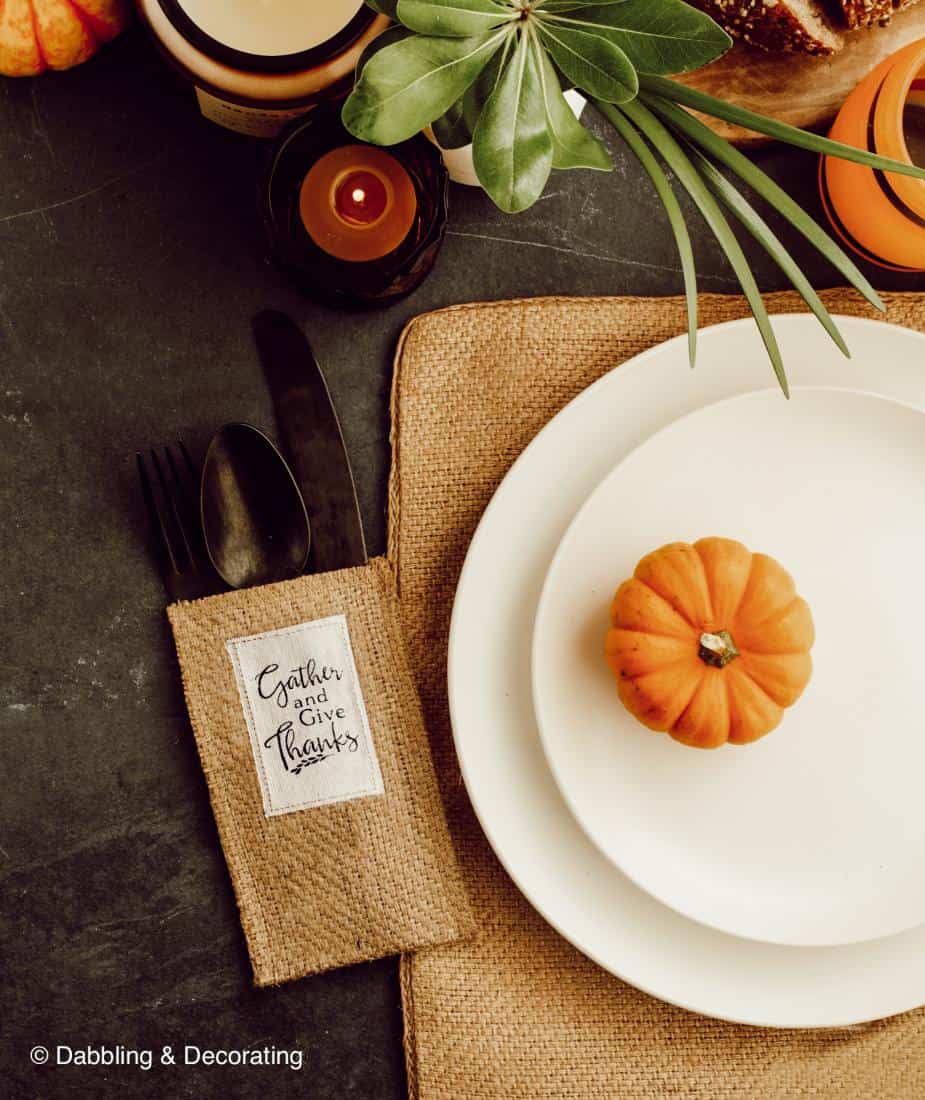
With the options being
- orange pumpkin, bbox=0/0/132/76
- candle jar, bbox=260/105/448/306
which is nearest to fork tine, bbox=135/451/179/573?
candle jar, bbox=260/105/448/306

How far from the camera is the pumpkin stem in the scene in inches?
28.9

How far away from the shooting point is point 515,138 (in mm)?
589

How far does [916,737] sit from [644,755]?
0.80ft

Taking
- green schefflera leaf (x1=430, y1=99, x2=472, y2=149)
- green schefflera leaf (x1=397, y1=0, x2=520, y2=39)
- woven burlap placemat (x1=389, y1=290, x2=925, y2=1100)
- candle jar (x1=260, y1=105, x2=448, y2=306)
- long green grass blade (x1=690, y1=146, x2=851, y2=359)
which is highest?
Result: green schefflera leaf (x1=397, y1=0, x2=520, y2=39)

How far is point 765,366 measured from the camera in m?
0.84

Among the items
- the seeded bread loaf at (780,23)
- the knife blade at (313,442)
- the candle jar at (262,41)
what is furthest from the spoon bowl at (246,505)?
the seeded bread loaf at (780,23)

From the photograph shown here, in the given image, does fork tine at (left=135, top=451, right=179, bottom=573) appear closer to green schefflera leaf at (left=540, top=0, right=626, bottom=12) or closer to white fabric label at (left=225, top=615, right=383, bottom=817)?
white fabric label at (left=225, top=615, right=383, bottom=817)

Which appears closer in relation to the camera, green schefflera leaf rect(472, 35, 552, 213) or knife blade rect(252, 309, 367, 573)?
green schefflera leaf rect(472, 35, 552, 213)

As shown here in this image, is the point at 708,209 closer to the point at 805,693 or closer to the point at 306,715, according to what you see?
the point at 805,693

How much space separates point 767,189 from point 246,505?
1.65ft

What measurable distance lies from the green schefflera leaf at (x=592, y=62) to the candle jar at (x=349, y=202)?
242 mm

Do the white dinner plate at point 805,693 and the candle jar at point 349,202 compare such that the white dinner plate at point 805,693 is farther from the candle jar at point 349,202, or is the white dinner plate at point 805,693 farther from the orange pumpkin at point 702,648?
the candle jar at point 349,202

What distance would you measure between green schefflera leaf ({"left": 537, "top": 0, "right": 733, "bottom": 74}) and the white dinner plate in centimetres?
31

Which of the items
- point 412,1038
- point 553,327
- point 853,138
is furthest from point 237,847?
point 853,138
